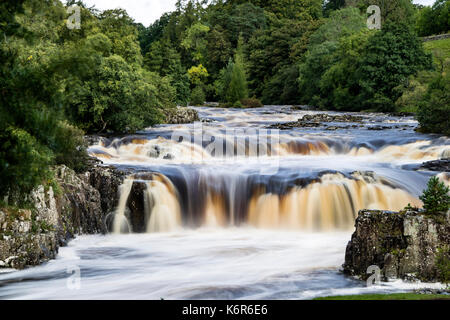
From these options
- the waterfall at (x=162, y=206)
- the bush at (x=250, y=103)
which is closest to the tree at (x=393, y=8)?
the bush at (x=250, y=103)

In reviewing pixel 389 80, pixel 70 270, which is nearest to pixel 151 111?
pixel 70 270

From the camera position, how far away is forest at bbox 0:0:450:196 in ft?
30.1

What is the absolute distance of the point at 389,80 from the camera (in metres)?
50.1

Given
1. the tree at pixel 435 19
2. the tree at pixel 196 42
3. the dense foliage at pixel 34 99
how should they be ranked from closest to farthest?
the dense foliage at pixel 34 99, the tree at pixel 435 19, the tree at pixel 196 42

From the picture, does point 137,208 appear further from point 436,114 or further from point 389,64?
point 389,64

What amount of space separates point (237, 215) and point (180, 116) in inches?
807

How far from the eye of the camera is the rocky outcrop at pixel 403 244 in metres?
10.6

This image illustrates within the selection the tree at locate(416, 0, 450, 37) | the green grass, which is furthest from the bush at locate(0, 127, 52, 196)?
the tree at locate(416, 0, 450, 37)

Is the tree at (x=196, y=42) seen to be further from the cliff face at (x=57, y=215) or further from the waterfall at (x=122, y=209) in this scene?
the cliff face at (x=57, y=215)

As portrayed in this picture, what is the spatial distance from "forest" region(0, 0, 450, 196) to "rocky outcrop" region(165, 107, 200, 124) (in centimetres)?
95

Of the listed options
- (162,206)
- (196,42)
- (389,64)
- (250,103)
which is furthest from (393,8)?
(162,206)

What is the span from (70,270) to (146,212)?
18.3ft

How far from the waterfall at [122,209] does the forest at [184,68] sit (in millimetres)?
1568
